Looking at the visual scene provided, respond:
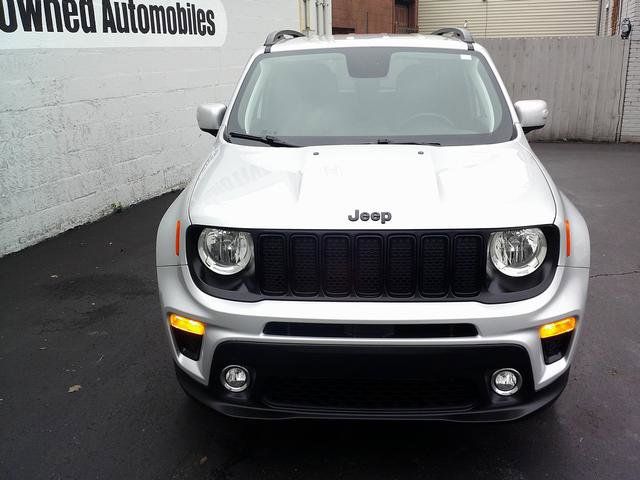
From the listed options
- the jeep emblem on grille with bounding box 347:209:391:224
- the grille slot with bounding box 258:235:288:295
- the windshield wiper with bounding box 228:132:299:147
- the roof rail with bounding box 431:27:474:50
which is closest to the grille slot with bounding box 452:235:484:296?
the jeep emblem on grille with bounding box 347:209:391:224

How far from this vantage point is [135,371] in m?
3.87

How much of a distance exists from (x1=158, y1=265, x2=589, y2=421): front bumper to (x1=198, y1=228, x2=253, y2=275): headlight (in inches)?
4.7

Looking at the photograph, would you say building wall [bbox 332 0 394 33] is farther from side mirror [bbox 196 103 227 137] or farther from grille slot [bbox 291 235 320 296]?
grille slot [bbox 291 235 320 296]

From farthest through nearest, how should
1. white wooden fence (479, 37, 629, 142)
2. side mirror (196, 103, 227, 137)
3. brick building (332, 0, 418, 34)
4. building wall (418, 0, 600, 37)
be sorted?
building wall (418, 0, 600, 37)
brick building (332, 0, 418, 34)
white wooden fence (479, 37, 629, 142)
side mirror (196, 103, 227, 137)

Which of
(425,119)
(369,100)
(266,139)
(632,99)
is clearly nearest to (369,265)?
(266,139)

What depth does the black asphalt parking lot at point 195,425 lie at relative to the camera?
2.93 meters

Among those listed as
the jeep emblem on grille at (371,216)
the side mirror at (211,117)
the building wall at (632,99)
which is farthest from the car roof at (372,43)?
the building wall at (632,99)

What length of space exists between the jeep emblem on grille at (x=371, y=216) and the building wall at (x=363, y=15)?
606 inches

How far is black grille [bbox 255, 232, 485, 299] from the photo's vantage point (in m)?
2.59

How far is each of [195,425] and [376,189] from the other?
5.21 feet

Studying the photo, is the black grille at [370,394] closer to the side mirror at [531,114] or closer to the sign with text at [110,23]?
the side mirror at [531,114]

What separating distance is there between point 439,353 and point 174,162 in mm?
6863

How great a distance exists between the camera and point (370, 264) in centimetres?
261

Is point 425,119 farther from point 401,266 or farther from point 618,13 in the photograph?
point 618,13
